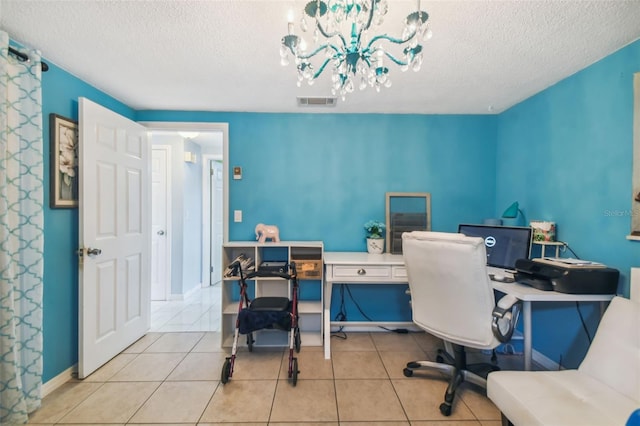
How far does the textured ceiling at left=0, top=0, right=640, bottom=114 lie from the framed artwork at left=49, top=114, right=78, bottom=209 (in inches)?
17.1

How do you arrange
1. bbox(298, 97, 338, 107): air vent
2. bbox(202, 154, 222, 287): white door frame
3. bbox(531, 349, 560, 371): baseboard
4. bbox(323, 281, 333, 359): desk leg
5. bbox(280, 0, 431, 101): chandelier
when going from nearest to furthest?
bbox(280, 0, 431, 101): chandelier, bbox(531, 349, 560, 371): baseboard, bbox(323, 281, 333, 359): desk leg, bbox(298, 97, 338, 107): air vent, bbox(202, 154, 222, 287): white door frame

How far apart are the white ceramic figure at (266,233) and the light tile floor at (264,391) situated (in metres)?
1.01

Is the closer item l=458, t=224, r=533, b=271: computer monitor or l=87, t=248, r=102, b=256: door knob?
l=87, t=248, r=102, b=256: door knob

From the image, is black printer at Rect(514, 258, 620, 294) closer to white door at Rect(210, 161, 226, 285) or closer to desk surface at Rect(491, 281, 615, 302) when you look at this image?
desk surface at Rect(491, 281, 615, 302)

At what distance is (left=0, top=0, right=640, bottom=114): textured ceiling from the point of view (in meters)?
1.40

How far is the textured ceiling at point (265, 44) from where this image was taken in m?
1.40

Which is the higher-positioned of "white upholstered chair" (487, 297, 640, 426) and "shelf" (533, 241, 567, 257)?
"shelf" (533, 241, 567, 257)

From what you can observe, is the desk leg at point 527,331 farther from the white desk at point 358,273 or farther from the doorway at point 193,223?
the doorway at point 193,223

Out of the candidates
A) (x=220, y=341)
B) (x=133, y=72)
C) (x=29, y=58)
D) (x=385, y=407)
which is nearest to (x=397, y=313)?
(x=385, y=407)

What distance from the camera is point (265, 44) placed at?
1.70 meters

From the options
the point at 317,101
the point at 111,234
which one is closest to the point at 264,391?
the point at 111,234

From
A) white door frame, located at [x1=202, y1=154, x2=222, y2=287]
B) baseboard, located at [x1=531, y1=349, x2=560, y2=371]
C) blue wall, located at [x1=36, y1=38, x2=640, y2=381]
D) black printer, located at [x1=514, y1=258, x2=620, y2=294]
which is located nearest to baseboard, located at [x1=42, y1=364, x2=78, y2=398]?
blue wall, located at [x1=36, y1=38, x2=640, y2=381]

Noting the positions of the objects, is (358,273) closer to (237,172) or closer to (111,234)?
(237,172)

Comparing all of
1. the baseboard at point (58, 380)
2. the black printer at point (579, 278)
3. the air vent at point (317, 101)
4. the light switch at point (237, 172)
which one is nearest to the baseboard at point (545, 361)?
the black printer at point (579, 278)
